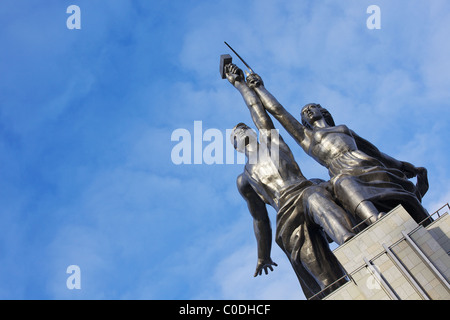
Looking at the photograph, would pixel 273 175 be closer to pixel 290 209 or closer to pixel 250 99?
pixel 290 209

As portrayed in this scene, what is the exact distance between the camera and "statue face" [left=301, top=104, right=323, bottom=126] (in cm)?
2194

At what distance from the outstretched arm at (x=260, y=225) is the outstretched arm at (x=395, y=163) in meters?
4.85

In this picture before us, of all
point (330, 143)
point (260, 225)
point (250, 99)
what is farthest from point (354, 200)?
point (250, 99)

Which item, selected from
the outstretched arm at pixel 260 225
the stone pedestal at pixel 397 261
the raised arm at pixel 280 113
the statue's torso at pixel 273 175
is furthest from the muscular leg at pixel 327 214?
the raised arm at pixel 280 113

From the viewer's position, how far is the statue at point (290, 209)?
1734cm

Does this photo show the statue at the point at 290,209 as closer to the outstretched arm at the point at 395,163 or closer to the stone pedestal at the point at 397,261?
the stone pedestal at the point at 397,261

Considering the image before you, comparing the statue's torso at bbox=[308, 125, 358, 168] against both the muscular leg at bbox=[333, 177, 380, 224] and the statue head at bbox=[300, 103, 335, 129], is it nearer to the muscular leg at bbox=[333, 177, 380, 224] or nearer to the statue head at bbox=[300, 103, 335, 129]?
the statue head at bbox=[300, 103, 335, 129]

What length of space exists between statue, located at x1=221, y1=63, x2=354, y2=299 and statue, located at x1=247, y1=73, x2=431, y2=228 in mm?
655

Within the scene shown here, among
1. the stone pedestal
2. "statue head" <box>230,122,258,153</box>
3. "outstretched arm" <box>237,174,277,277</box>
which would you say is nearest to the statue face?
"statue head" <box>230,122,258,153</box>

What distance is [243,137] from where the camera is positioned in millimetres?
22094

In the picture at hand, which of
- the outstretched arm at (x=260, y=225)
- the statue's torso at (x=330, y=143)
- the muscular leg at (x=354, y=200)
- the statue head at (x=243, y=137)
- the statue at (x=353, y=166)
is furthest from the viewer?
the statue head at (x=243, y=137)

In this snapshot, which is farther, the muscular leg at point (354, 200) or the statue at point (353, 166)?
the statue at point (353, 166)

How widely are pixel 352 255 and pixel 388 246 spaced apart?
3.11ft
